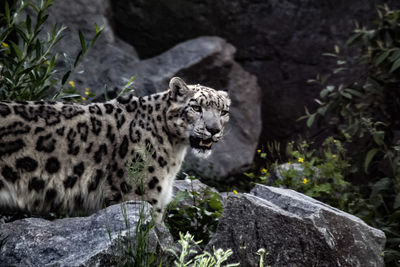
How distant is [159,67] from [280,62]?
2785 millimetres

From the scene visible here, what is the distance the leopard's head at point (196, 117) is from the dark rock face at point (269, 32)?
6.06 metres

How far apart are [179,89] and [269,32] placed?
6366 millimetres

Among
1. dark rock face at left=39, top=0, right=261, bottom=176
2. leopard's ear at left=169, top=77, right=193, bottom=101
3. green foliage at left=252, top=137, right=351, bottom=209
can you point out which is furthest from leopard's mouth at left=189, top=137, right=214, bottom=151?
dark rock face at left=39, top=0, right=261, bottom=176

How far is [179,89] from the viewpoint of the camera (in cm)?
539

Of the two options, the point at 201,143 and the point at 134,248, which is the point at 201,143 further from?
the point at 134,248

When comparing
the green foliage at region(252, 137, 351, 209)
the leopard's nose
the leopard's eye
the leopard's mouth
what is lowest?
the green foliage at region(252, 137, 351, 209)

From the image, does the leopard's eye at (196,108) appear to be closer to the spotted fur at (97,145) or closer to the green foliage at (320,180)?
the spotted fur at (97,145)

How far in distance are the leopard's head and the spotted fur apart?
1 centimetres

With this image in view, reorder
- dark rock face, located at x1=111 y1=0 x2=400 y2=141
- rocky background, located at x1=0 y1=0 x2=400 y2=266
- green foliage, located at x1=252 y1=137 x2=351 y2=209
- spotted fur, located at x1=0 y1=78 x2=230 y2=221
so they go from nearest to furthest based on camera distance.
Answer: spotted fur, located at x1=0 y1=78 x2=230 y2=221 < green foliage, located at x1=252 y1=137 x2=351 y2=209 < rocky background, located at x1=0 y1=0 x2=400 y2=266 < dark rock face, located at x1=111 y1=0 x2=400 y2=141

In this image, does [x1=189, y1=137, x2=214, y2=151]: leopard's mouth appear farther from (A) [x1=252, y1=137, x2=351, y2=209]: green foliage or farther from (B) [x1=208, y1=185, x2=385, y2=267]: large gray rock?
(A) [x1=252, y1=137, x2=351, y2=209]: green foliage

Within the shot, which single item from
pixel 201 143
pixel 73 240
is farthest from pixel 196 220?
pixel 73 240

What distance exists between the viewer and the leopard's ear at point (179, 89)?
17.6 ft

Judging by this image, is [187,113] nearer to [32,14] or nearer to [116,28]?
[32,14]

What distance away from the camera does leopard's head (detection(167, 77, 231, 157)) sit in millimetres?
5199
